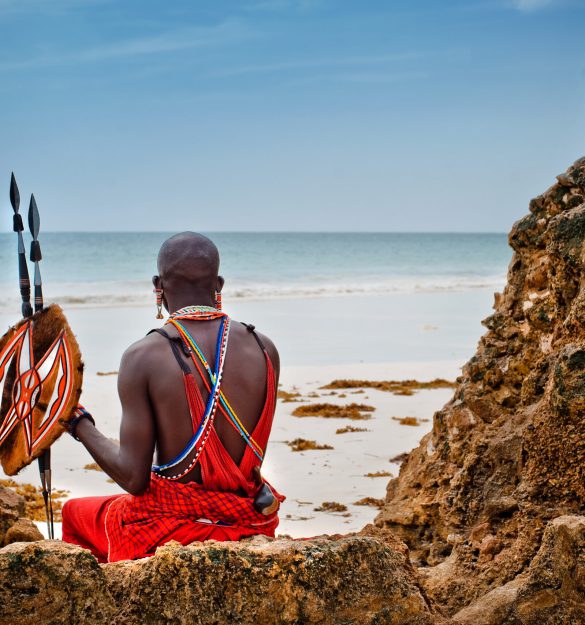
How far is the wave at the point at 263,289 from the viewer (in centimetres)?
3092

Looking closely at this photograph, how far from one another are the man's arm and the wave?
25549 millimetres

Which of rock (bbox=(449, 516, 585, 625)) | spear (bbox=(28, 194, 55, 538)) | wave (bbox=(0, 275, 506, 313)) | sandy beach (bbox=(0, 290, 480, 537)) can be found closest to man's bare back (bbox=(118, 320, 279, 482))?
spear (bbox=(28, 194, 55, 538))

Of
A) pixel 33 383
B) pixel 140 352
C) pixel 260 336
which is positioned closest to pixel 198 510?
pixel 140 352

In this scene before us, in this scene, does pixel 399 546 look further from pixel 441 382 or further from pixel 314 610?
pixel 441 382

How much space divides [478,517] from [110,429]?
716cm

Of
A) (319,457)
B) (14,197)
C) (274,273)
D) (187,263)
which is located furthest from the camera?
(274,273)

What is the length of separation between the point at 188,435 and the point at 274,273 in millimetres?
43331

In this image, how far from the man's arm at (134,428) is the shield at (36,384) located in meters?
0.32

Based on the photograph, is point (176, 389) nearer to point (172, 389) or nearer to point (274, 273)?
point (172, 389)

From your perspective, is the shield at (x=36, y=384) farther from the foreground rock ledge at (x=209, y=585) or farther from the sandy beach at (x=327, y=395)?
the sandy beach at (x=327, y=395)

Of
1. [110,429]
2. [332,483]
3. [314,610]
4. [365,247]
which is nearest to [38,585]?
[314,610]

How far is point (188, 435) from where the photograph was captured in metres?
3.31

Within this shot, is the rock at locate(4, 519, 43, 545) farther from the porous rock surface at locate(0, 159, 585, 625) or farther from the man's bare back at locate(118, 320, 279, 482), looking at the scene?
the man's bare back at locate(118, 320, 279, 482)

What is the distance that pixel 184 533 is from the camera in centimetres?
327
